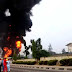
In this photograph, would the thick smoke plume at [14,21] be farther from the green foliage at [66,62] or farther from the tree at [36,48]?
the tree at [36,48]

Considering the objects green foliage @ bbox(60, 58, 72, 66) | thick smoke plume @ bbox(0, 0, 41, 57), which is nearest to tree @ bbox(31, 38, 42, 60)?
green foliage @ bbox(60, 58, 72, 66)

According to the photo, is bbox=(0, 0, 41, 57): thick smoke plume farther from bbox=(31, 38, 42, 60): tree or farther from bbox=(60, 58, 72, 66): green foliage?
bbox=(31, 38, 42, 60): tree

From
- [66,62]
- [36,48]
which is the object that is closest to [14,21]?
[66,62]

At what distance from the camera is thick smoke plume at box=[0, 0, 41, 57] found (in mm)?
26591

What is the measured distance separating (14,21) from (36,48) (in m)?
26.4

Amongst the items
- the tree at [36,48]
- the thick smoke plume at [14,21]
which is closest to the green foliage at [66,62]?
the thick smoke plume at [14,21]

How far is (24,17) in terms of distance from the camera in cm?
2928

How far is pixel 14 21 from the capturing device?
29422 millimetres

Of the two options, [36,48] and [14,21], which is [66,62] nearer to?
[14,21]

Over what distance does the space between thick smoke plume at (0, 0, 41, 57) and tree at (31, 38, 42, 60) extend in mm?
20959

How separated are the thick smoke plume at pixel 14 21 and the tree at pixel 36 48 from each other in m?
21.0

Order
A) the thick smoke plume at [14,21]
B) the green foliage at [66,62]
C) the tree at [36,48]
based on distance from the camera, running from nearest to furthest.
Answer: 1. the thick smoke plume at [14,21]
2. the green foliage at [66,62]
3. the tree at [36,48]

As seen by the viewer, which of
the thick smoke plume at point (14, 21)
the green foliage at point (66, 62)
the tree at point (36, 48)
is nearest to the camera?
Result: the thick smoke plume at point (14, 21)

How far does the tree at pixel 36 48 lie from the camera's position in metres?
52.8
